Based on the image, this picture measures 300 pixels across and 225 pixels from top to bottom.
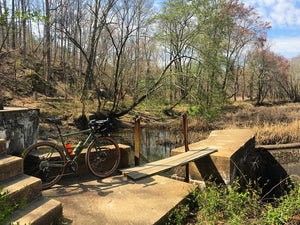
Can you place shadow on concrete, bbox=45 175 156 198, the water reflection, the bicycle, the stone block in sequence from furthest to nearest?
the water reflection < the stone block < the bicycle < shadow on concrete, bbox=45 175 156 198

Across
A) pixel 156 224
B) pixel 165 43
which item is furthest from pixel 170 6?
pixel 156 224

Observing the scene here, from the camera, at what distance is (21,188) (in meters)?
2.34

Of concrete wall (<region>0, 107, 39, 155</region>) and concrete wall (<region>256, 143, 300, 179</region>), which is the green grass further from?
concrete wall (<region>256, 143, 300, 179</region>)

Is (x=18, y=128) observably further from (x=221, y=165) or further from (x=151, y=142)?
(x=151, y=142)

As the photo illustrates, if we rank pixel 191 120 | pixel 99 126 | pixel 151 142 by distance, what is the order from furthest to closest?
pixel 191 120 → pixel 151 142 → pixel 99 126

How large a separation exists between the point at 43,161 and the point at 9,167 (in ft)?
2.81

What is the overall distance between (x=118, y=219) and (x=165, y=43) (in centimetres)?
1208

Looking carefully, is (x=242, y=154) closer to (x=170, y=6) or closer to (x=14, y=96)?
(x=170, y=6)

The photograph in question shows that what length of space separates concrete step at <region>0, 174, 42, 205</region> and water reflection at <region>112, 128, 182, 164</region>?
5882 mm

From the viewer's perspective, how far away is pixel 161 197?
10.8ft

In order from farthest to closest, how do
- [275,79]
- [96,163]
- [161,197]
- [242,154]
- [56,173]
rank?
[275,79], [242,154], [96,163], [56,173], [161,197]

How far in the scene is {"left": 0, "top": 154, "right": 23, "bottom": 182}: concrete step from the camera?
248cm

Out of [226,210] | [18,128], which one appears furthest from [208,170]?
[18,128]

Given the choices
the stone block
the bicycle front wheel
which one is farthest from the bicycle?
the stone block
